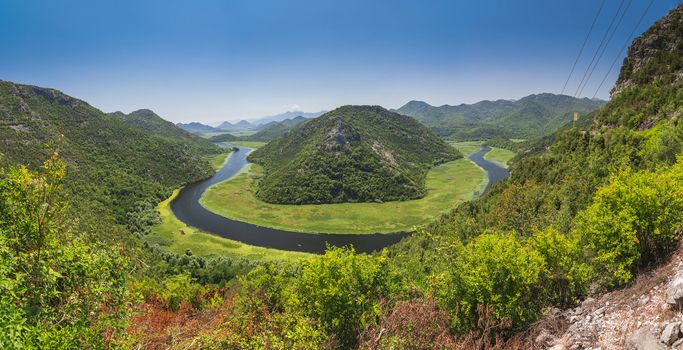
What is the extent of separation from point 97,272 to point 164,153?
193477 mm

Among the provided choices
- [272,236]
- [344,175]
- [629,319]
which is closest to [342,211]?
[344,175]

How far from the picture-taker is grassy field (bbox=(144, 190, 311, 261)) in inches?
3211

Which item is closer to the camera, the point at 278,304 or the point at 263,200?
the point at 278,304

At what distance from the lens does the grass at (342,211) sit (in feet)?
344

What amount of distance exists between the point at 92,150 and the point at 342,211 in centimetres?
12093

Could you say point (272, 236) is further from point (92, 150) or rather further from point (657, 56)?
point (657, 56)

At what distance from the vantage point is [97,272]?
1194 centimetres

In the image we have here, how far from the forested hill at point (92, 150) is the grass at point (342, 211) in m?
27.5

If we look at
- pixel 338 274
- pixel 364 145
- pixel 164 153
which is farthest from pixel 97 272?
pixel 164 153

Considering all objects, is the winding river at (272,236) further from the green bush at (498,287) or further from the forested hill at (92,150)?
the green bush at (498,287)

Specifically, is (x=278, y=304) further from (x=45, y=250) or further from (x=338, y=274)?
(x=45, y=250)

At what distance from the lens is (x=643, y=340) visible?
1161 cm

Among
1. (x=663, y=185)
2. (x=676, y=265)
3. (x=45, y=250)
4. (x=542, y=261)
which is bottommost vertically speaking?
(x=542, y=261)

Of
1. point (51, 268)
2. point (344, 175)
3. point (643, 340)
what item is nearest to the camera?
point (51, 268)
